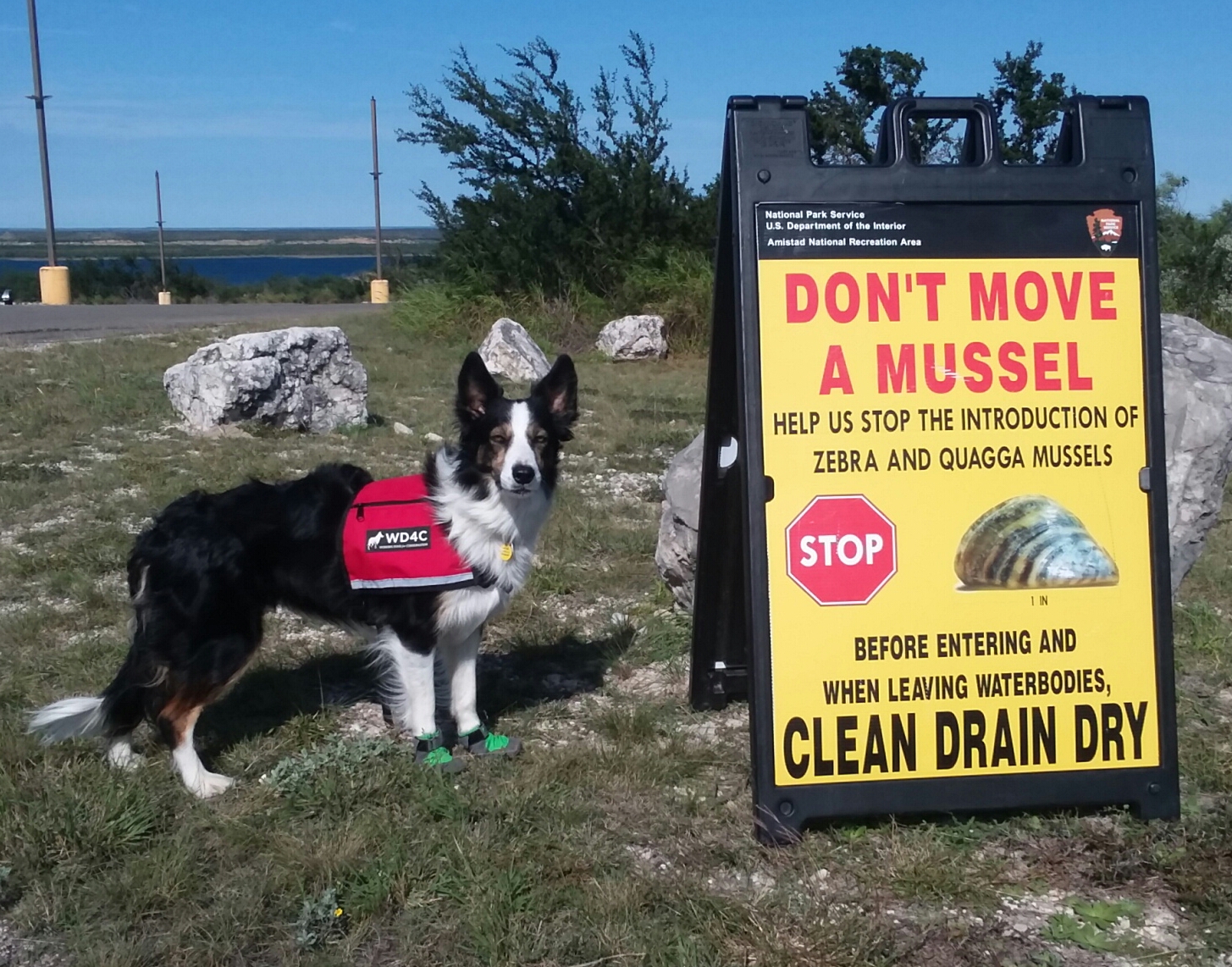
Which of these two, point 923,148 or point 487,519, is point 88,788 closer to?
point 487,519

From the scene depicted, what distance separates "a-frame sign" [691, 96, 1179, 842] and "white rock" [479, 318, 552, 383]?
11.2m

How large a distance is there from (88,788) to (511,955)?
163cm

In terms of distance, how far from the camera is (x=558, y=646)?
17.7 ft

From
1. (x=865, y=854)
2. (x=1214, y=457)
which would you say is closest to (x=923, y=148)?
(x=1214, y=457)

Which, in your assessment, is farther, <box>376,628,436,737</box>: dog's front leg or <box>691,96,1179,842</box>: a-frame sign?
<box>376,628,436,737</box>: dog's front leg

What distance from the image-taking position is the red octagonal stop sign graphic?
129 inches

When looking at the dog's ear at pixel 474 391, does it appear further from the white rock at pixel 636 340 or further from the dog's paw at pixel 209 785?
the white rock at pixel 636 340

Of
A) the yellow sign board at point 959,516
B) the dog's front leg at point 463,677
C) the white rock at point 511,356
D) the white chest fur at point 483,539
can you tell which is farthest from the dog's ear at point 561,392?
the white rock at point 511,356

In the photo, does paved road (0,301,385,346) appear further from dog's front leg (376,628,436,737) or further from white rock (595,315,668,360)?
dog's front leg (376,628,436,737)

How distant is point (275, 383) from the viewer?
1016cm

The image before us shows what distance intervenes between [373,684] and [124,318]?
64.8 ft

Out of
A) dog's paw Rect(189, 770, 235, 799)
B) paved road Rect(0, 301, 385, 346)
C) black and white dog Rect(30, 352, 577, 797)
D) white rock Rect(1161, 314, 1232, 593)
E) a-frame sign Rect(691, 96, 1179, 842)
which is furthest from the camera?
paved road Rect(0, 301, 385, 346)

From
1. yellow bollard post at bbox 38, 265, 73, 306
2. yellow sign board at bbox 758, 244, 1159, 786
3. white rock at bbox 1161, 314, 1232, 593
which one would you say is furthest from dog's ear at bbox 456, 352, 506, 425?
yellow bollard post at bbox 38, 265, 73, 306

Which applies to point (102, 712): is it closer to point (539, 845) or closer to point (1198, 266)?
point (539, 845)
